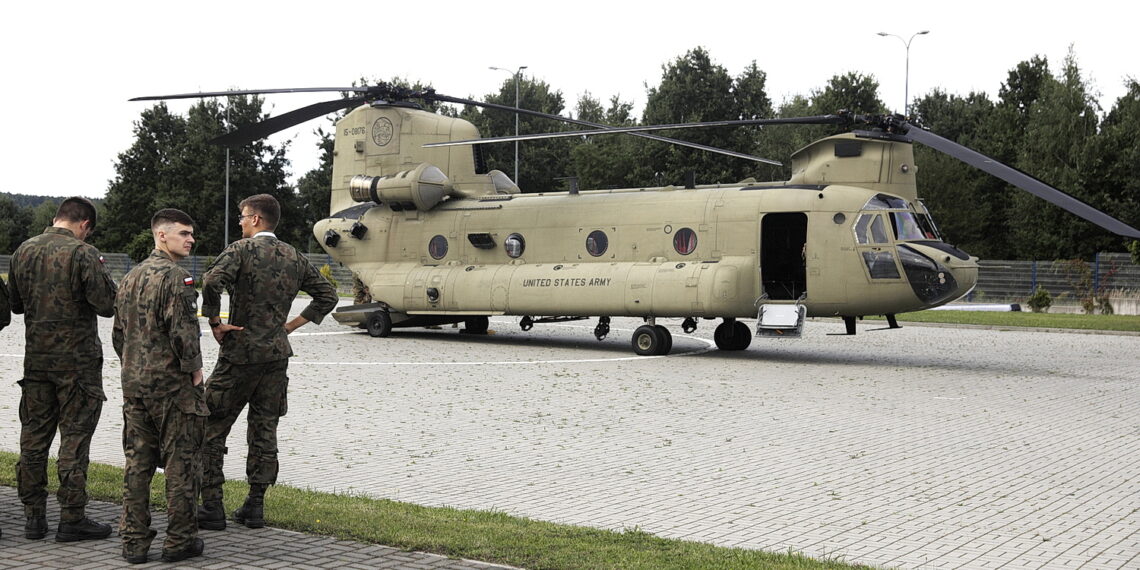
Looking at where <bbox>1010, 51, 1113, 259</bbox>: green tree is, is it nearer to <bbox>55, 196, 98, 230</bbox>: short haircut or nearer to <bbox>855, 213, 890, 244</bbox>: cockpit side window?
<bbox>855, 213, 890, 244</bbox>: cockpit side window

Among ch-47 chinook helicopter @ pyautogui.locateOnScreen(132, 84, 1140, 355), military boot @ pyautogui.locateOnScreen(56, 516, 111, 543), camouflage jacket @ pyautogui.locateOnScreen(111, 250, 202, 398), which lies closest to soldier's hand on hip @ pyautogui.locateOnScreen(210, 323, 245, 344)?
camouflage jacket @ pyautogui.locateOnScreen(111, 250, 202, 398)

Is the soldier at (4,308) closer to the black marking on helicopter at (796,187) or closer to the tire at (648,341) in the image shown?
the tire at (648,341)

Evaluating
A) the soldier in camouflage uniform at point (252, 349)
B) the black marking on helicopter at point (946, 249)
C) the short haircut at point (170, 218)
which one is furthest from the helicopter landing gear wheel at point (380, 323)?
the short haircut at point (170, 218)

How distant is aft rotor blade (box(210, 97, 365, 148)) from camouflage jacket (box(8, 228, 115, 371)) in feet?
45.5

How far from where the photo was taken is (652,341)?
19562 mm

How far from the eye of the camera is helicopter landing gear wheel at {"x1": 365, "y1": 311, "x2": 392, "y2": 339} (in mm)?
23078

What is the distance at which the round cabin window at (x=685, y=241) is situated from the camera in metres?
19.4

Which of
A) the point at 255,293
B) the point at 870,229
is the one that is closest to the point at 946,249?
the point at 870,229

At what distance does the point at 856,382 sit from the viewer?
15.6 meters

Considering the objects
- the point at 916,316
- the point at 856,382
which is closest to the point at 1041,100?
the point at 916,316

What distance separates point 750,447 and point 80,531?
5.89 metres

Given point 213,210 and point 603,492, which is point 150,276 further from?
point 213,210

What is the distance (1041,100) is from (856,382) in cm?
4307

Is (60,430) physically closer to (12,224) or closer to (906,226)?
(906,226)
